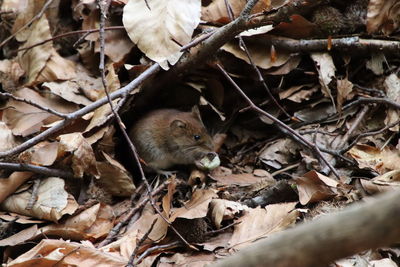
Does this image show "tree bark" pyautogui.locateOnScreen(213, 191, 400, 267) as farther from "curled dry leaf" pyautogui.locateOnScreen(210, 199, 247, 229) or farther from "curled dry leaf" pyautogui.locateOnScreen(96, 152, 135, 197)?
"curled dry leaf" pyautogui.locateOnScreen(96, 152, 135, 197)

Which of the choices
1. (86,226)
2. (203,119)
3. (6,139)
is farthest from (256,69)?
(6,139)

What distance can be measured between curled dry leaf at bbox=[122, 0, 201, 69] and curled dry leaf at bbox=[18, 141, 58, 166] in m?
1.06

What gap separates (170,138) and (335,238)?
3.88m

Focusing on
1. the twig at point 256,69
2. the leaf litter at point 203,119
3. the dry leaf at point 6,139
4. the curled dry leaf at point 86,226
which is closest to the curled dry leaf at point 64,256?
the leaf litter at point 203,119

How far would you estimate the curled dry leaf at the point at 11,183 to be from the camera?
152 inches

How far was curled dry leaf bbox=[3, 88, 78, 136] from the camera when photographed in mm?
4297

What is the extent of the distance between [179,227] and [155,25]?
154 centimetres

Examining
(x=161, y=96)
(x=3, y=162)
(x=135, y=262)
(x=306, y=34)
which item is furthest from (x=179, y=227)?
(x=306, y=34)

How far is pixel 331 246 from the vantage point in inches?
50.1

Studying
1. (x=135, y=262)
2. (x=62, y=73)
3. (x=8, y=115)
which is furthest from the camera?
(x=62, y=73)

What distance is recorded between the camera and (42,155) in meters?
4.02

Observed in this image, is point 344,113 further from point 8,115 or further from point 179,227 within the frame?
point 8,115

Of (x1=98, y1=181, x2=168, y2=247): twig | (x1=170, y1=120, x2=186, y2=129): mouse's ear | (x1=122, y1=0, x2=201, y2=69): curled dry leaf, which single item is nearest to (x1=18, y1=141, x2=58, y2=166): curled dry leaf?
(x1=98, y1=181, x2=168, y2=247): twig

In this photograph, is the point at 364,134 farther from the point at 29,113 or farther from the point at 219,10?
the point at 29,113
